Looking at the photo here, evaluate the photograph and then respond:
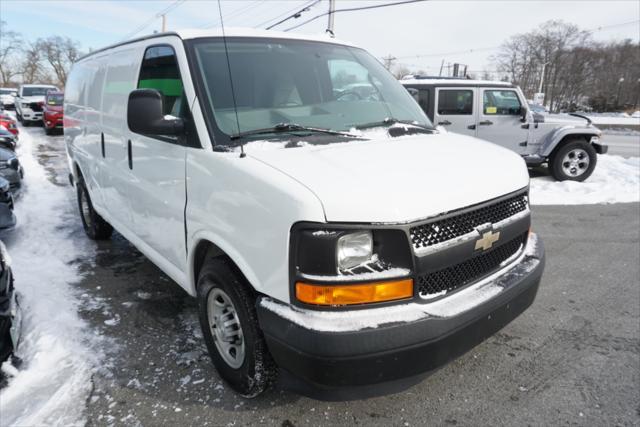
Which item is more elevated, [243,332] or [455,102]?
[455,102]

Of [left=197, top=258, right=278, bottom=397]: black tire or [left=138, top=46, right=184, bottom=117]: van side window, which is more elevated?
[left=138, top=46, right=184, bottom=117]: van side window

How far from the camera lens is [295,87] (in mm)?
3016

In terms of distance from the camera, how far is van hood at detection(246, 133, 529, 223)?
1.91 metres

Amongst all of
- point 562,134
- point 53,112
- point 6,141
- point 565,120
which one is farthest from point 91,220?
point 53,112

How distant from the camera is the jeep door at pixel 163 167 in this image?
2758 millimetres

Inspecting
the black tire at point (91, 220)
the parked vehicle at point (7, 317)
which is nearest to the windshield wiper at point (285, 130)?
the parked vehicle at point (7, 317)

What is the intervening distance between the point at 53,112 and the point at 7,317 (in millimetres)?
17908

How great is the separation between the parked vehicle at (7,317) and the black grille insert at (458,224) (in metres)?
2.46

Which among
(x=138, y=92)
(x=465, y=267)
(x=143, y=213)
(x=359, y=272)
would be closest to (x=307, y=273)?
(x=359, y=272)

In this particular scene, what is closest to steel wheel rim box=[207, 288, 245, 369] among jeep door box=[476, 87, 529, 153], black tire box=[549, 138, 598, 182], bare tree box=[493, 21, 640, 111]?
jeep door box=[476, 87, 529, 153]

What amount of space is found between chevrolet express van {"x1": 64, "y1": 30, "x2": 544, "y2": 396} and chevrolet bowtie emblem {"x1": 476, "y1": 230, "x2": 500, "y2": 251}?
0.01m

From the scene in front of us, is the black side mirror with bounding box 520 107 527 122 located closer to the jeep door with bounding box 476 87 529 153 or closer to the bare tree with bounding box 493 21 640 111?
the jeep door with bounding box 476 87 529 153

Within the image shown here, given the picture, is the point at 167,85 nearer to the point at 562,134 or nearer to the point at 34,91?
the point at 562,134

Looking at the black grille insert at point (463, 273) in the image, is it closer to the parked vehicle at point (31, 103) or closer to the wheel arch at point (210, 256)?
the wheel arch at point (210, 256)
